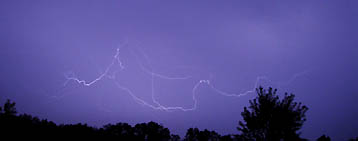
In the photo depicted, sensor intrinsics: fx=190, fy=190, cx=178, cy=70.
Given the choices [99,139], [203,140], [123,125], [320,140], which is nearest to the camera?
[99,139]

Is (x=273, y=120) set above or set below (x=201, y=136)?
above

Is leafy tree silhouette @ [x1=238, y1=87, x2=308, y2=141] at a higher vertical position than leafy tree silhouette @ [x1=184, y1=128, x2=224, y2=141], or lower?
higher

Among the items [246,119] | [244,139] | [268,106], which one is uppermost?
[268,106]

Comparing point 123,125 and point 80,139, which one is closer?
point 80,139

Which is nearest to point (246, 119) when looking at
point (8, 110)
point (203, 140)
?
point (8, 110)

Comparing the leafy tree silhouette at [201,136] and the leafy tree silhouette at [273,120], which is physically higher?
the leafy tree silhouette at [273,120]

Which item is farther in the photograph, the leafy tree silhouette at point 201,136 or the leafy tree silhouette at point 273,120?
the leafy tree silhouette at point 201,136

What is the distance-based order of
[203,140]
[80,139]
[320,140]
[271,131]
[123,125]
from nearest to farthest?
[271,131] < [80,139] < [320,140] < [203,140] < [123,125]

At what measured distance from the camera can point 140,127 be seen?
127 ft

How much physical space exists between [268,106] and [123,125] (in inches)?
1407

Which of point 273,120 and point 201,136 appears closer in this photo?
point 273,120

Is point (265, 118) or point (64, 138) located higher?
point (265, 118)

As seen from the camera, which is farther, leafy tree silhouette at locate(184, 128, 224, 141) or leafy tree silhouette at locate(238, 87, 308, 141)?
leafy tree silhouette at locate(184, 128, 224, 141)

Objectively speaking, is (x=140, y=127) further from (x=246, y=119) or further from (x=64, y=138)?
(x=246, y=119)
